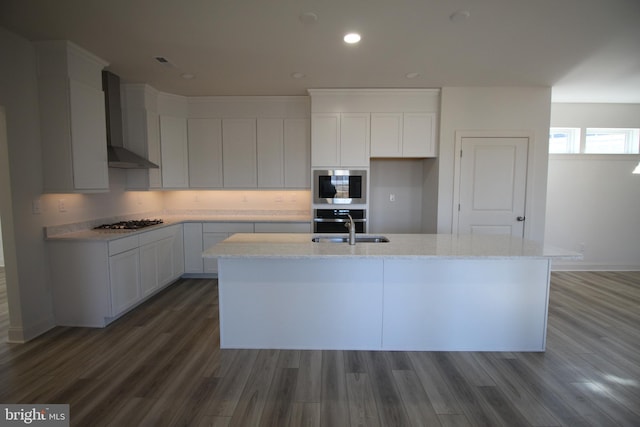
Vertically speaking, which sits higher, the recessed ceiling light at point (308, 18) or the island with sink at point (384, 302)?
the recessed ceiling light at point (308, 18)

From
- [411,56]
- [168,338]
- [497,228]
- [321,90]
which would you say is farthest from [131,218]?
[497,228]

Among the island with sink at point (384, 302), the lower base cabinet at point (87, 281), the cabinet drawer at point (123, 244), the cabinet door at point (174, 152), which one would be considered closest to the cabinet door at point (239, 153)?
the cabinet door at point (174, 152)

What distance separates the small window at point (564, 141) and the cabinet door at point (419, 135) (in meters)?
2.28

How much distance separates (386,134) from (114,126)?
3435mm

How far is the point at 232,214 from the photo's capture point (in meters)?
4.90

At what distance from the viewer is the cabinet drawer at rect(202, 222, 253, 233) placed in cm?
432

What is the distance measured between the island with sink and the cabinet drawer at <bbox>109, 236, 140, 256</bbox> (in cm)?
132

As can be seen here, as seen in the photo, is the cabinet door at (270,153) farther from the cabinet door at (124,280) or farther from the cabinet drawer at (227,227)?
the cabinet door at (124,280)

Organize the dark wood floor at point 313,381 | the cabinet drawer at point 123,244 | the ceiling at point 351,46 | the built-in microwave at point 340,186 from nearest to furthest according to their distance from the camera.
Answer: the dark wood floor at point 313,381 → the ceiling at point 351,46 → the cabinet drawer at point 123,244 → the built-in microwave at point 340,186

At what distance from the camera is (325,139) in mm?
4176

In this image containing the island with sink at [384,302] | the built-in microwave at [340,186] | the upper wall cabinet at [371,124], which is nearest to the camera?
the island with sink at [384,302]

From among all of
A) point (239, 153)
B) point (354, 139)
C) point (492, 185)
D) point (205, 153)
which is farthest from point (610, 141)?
point (205, 153)

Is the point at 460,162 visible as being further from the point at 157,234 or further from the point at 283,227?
the point at 157,234

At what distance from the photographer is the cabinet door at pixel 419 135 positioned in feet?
Result: 13.5
